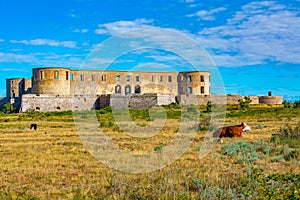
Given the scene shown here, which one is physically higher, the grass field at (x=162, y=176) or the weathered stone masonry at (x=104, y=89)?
the weathered stone masonry at (x=104, y=89)

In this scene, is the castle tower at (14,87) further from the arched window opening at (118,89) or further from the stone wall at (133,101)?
the stone wall at (133,101)

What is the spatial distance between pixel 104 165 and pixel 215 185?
3124 mm

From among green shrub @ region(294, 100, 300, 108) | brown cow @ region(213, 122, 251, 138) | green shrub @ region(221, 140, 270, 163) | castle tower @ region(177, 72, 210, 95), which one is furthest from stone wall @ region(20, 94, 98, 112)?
green shrub @ region(221, 140, 270, 163)

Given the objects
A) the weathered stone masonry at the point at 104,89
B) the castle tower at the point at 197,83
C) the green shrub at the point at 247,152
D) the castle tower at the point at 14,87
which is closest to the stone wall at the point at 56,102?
the weathered stone masonry at the point at 104,89

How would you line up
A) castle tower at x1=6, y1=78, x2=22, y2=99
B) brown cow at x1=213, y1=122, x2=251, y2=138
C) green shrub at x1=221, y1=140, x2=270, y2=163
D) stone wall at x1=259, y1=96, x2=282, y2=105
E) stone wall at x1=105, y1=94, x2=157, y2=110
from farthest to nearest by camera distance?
castle tower at x1=6, y1=78, x2=22, y2=99 → stone wall at x1=259, y1=96, x2=282, y2=105 → stone wall at x1=105, y1=94, x2=157, y2=110 → brown cow at x1=213, y1=122, x2=251, y2=138 → green shrub at x1=221, y1=140, x2=270, y2=163

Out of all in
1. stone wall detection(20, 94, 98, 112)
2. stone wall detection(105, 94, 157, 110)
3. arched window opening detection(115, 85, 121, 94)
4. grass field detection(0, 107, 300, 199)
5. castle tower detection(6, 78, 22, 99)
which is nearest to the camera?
grass field detection(0, 107, 300, 199)

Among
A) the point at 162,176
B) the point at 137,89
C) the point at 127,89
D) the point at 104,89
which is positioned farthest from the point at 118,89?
the point at 162,176

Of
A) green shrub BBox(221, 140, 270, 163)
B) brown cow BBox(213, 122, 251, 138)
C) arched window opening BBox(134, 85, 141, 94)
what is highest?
arched window opening BBox(134, 85, 141, 94)

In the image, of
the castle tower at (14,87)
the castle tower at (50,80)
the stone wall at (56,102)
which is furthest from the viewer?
Result: the castle tower at (14,87)

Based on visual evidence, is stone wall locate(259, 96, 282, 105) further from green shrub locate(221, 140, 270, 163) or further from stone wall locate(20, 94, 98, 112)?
green shrub locate(221, 140, 270, 163)

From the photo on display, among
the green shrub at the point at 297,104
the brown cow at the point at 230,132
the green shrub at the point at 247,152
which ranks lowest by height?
the green shrub at the point at 247,152

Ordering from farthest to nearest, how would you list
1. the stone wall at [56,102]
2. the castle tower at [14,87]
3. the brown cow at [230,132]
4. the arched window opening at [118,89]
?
the castle tower at [14,87]
the arched window opening at [118,89]
the stone wall at [56,102]
the brown cow at [230,132]

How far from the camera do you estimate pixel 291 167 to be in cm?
761

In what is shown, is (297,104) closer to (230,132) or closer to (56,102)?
(230,132)
